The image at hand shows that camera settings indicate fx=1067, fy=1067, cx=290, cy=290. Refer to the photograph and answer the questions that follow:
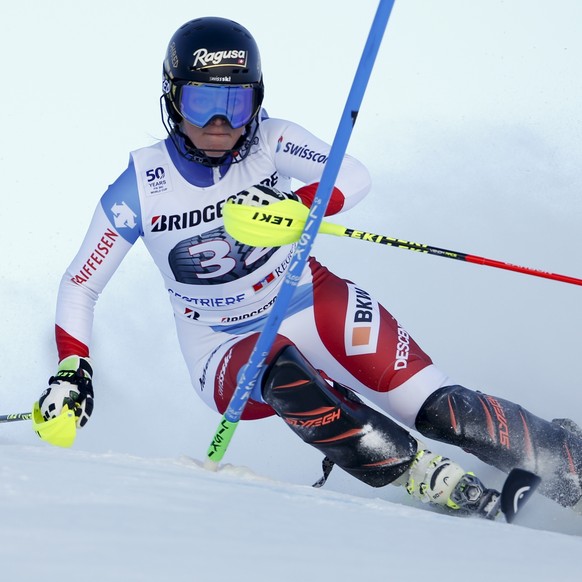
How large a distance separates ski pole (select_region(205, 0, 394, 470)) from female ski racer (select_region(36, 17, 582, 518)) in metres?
0.06

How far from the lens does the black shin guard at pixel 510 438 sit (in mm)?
3227

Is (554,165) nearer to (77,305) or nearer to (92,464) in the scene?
(77,305)

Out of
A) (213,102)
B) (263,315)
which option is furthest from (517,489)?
(213,102)

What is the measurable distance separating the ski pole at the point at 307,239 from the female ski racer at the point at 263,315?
2.5 inches

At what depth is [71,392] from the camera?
328 centimetres

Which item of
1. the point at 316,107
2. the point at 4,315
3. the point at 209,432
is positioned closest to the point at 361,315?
the point at 209,432

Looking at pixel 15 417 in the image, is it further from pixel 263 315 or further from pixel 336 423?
pixel 336 423

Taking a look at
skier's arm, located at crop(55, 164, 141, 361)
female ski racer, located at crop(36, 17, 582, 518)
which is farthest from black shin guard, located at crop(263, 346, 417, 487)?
skier's arm, located at crop(55, 164, 141, 361)

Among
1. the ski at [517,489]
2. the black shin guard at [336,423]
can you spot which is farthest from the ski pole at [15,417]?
the ski at [517,489]

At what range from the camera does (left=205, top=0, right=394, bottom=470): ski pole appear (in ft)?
9.20

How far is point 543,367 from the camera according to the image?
476cm

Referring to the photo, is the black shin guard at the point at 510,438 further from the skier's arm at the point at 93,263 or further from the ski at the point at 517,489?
the skier's arm at the point at 93,263

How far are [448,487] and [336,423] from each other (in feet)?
1.27

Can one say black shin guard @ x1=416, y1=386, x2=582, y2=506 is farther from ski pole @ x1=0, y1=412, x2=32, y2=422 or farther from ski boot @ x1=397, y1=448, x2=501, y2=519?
ski pole @ x1=0, y1=412, x2=32, y2=422
